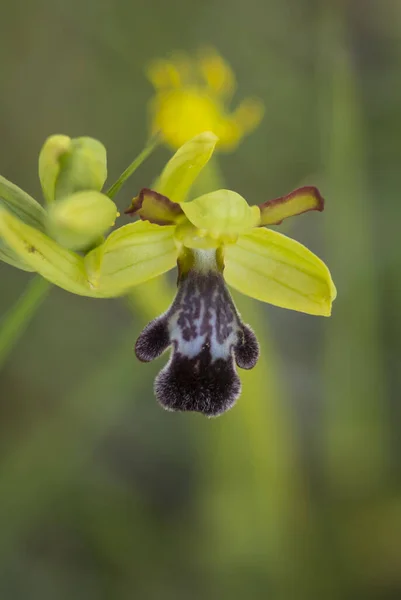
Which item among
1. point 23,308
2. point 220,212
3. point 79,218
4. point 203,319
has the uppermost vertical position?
point 220,212

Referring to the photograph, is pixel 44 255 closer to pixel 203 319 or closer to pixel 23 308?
pixel 23 308

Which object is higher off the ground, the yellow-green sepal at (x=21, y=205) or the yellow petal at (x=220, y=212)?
the yellow petal at (x=220, y=212)

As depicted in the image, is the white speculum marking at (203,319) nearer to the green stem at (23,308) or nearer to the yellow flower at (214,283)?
the yellow flower at (214,283)

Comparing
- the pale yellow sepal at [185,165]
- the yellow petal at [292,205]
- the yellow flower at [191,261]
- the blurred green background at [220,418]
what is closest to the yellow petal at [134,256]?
the yellow flower at [191,261]

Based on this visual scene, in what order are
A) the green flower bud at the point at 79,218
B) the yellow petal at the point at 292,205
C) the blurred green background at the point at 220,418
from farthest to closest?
the blurred green background at the point at 220,418 < the yellow petal at the point at 292,205 < the green flower bud at the point at 79,218

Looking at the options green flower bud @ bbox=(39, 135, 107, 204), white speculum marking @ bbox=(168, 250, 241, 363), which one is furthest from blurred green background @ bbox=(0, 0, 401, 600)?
green flower bud @ bbox=(39, 135, 107, 204)

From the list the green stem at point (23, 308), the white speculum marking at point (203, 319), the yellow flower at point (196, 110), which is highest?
the yellow flower at point (196, 110)

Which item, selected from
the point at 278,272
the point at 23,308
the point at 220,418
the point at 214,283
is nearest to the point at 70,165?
the point at 23,308
